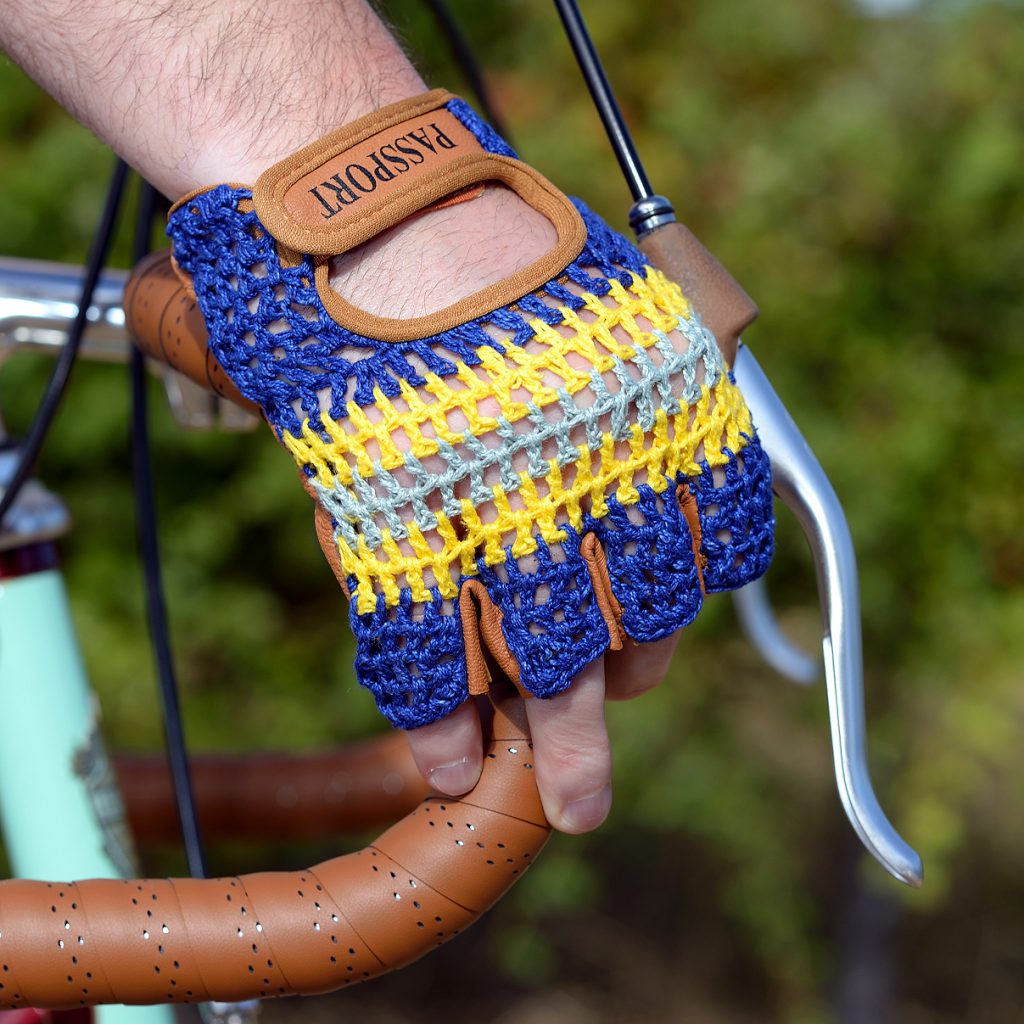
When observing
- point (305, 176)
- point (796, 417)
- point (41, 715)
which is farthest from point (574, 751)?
point (796, 417)

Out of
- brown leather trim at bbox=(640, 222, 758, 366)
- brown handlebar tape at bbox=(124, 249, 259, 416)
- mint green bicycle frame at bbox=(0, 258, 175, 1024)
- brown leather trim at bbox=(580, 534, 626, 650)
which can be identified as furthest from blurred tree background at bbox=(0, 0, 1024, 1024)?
brown leather trim at bbox=(580, 534, 626, 650)

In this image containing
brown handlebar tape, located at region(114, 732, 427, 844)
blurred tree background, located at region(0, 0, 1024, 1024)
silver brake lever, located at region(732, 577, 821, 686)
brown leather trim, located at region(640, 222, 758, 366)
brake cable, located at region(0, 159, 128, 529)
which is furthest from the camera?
blurred tree background, located at region(0, 0, 1024, 1024)

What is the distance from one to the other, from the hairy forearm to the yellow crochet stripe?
0.67 ft

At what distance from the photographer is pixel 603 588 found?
0.74 metres

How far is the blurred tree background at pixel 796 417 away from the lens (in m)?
2.18

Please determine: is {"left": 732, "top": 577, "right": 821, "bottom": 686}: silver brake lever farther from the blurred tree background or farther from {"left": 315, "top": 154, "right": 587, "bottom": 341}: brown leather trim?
the blurred tree background

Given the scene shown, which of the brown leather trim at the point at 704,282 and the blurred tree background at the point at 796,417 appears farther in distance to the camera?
the blurred tree background at the point at 796,417

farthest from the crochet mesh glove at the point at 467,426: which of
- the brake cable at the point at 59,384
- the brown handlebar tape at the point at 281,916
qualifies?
the brake cable at the point at 59,384

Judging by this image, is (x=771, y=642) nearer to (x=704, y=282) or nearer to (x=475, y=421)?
(x=704, y=282)

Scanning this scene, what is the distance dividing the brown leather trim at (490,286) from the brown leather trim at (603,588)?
169mm

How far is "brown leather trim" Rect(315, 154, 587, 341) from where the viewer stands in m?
0.71

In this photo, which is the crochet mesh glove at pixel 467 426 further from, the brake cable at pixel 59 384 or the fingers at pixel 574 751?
the brake cable at pixel 59 384

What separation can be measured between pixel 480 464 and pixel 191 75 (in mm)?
327

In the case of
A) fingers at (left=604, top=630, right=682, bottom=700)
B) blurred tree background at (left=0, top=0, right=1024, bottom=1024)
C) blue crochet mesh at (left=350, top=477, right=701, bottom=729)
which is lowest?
Result: blurred tree background at (left=0, top=0, right=1024, bottom=1024)
